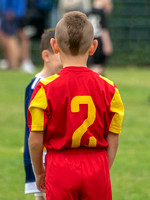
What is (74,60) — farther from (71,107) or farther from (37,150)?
(37,150)

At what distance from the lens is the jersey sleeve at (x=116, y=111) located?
9.35 ft

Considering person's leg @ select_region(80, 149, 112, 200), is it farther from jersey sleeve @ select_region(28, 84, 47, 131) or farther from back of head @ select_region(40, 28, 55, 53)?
back of head @ select_region(40, 28, 55, 53)

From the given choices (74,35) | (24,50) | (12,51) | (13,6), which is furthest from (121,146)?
(24,50)

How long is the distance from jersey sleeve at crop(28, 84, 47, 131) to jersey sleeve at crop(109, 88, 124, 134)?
372 mm

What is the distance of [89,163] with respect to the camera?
2.78m

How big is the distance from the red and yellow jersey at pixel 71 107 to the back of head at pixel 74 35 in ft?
0.35

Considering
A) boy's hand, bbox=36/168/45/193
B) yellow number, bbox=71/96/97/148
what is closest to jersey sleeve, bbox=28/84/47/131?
yellow number, bbox=71/96/97/148

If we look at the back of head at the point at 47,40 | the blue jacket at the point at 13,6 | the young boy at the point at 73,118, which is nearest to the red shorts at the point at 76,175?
the young boy at the point at 73,118

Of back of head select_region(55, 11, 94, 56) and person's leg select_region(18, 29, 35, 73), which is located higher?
back of head select_region(55, 11, 94, 56)

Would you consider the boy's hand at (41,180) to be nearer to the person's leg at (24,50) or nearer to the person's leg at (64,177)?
the person's leg at (64,177)

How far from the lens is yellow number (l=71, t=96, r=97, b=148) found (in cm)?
275

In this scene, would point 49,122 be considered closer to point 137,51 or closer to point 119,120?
point 119,120

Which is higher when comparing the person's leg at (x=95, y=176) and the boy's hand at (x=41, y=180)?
the person's leg at (x=95, y=176)

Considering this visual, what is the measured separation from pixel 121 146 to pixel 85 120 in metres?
3.54
